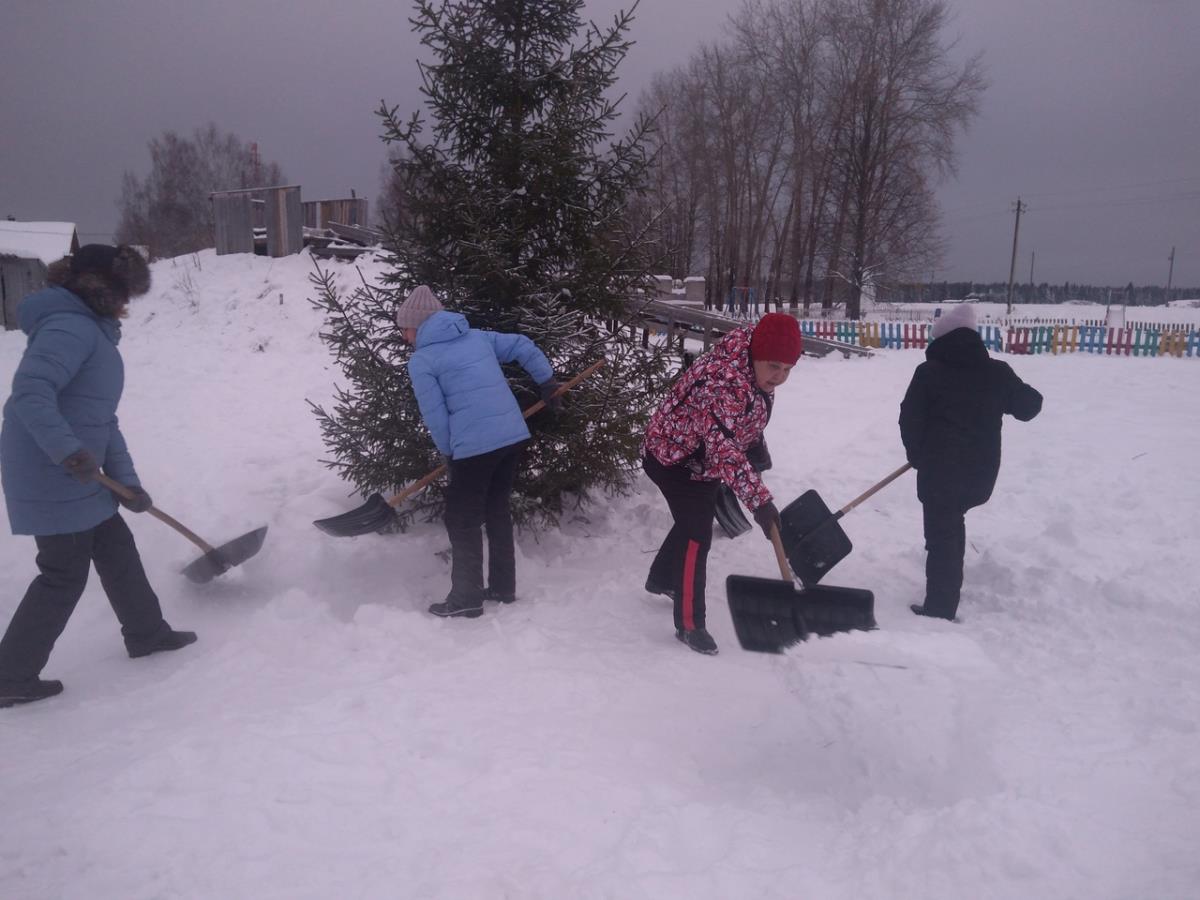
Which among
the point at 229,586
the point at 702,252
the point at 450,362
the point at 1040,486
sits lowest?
the point at 229,586

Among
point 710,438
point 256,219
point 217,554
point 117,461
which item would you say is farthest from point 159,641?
point 256,219

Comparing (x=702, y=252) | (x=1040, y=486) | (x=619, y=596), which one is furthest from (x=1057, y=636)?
(x=702, y=252)

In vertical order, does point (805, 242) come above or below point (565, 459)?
above

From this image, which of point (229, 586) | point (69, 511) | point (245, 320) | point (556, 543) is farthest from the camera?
point (245, 320)

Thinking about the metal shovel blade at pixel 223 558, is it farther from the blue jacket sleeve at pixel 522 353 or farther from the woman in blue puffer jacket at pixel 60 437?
the blue jacket sleeve at pixel 522 353

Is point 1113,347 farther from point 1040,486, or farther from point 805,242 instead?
point 805,242

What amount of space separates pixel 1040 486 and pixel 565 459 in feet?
13.5

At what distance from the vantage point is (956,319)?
13.9 feet

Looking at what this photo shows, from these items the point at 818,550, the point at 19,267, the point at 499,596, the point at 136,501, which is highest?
the point at 19,267

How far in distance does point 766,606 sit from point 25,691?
333 centimetres

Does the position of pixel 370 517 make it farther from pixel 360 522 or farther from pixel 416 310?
pixel 416 310

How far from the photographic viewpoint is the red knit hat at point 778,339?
138 inches

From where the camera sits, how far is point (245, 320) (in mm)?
13375

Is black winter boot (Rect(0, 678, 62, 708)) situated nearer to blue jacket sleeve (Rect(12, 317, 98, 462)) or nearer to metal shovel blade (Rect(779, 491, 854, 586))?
blue jacket sleeve (Rect(12, 317, 98, 462))
